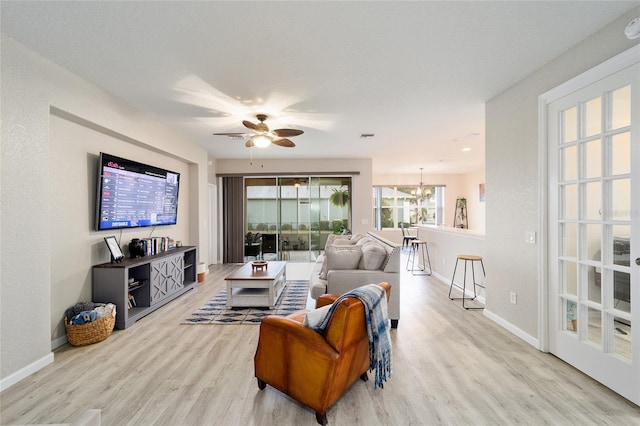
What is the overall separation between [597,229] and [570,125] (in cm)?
92

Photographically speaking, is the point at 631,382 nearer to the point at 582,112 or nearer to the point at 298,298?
the point at 582,112

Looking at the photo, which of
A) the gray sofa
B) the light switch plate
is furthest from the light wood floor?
the light switch plate

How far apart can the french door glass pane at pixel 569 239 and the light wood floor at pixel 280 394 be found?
0.96 m

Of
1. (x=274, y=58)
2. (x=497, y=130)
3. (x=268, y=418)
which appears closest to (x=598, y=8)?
(x=497, y=130)

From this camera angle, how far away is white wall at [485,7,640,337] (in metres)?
2.71

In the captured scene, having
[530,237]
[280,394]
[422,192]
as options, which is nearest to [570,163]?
[530,237]

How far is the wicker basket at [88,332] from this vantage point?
288 cm

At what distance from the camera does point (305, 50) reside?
247cm

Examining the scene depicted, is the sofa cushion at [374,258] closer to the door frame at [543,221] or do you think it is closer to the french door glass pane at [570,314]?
the door frame at [543,221]

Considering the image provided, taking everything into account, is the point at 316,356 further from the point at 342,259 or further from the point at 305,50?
the point at 305,50

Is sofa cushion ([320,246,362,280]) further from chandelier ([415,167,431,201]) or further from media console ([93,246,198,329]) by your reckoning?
chandelier ([415,167,431,201])

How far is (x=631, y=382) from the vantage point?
2020mm

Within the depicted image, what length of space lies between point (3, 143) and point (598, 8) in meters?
4.41

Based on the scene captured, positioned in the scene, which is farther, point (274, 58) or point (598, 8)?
point (274, 58)
